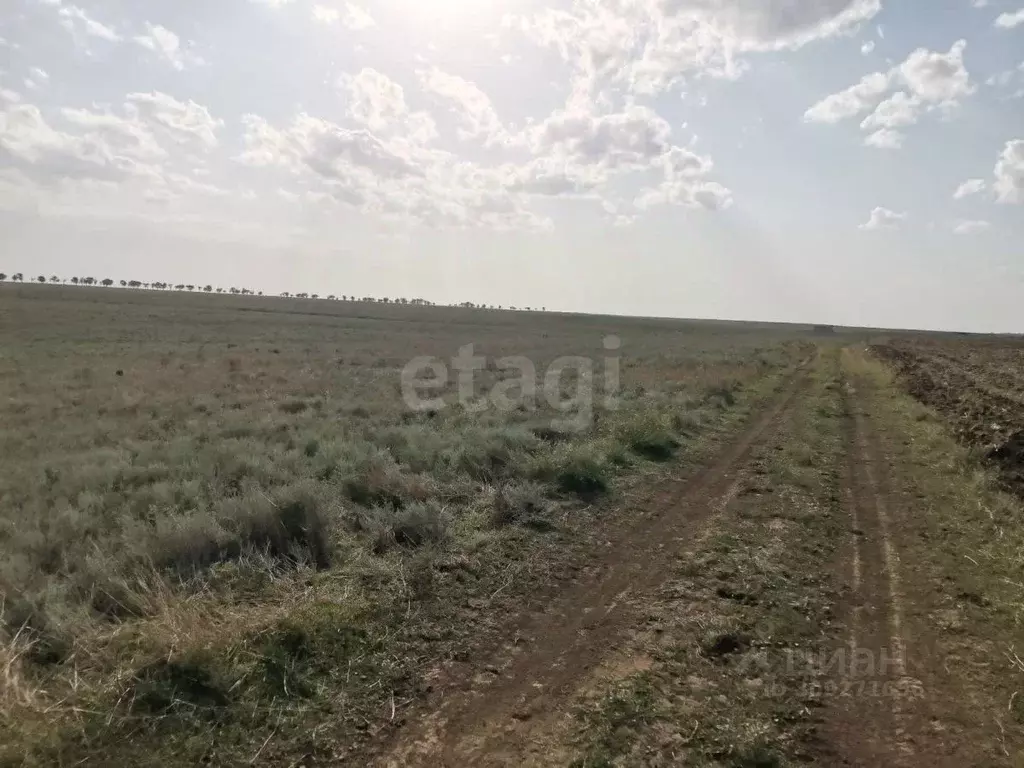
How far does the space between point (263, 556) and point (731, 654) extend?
4561 mm

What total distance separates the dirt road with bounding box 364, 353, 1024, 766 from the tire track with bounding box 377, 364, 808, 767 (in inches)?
0.6

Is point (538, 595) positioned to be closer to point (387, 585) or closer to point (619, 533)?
point (387, 585)

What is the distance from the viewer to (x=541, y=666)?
4887mm

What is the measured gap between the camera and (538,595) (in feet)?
20.2

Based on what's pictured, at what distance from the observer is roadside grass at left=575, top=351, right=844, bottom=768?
3992mm

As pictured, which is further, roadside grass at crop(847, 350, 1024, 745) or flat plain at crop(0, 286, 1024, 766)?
roadside grass at crop(847, 350, 1024, 745)

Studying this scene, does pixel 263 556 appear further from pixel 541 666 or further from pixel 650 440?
pixel 650 440

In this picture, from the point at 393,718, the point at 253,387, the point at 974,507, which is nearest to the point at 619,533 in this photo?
the point at 393,718

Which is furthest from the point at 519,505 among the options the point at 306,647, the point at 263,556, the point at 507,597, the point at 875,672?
the point at 875,672

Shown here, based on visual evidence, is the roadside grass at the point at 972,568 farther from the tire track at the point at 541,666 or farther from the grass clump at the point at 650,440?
the grass clump at the point at 650,440

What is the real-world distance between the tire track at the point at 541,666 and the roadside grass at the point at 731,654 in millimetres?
229

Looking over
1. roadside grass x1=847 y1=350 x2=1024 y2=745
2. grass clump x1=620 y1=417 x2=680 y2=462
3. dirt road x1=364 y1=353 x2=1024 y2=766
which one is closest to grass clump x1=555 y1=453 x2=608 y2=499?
dirt road x1=364 y1=353 x2=1024 y2=766

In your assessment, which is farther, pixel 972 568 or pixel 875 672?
pixel 972 568

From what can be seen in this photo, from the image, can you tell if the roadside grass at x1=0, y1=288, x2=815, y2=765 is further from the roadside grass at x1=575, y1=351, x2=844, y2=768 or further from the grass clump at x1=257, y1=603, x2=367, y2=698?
the roadside grass at x1=575, y1=351, x2=844, y2=768
